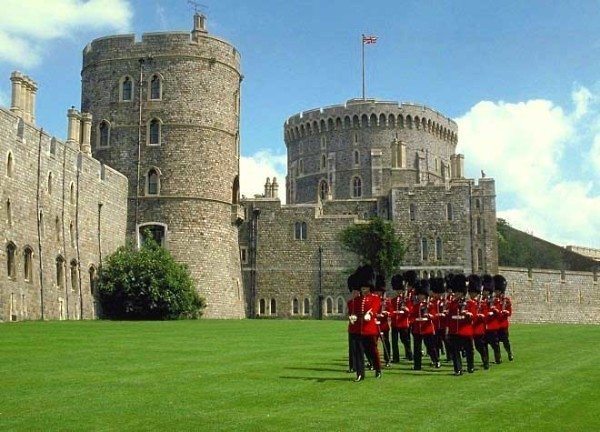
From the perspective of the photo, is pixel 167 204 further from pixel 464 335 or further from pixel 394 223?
pixel 464 335

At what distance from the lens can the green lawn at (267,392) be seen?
35.3ft

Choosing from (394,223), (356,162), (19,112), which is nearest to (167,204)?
(19,112)

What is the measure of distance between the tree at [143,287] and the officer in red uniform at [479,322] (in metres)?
29.0

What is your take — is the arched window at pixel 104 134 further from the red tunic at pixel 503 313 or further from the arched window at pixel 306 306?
the red tunic at pixel 503 313

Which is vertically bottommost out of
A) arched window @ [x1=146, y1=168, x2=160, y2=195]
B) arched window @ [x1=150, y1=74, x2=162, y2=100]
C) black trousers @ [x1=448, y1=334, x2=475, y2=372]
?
black trousers @ [x1=448, y1=334, x2=475, y2=372]

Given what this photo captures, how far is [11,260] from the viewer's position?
36.2 m

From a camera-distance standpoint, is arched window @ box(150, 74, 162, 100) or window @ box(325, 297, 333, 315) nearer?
arched window @ box(150, 74, 162, 100)

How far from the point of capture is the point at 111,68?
52.6 meters

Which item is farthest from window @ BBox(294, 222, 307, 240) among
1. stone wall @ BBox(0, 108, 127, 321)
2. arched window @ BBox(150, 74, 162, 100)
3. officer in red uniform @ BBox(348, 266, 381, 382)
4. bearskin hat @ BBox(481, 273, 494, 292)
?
officer in red uniform @ BBox(348, 266, 381, 382)

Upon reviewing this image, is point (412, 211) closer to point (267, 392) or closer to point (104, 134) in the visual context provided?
point (104, 134)

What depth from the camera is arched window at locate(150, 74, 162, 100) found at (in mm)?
51719

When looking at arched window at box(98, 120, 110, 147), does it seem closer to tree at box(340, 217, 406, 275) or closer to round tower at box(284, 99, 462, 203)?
tree at box(340, 217, 406, 275)

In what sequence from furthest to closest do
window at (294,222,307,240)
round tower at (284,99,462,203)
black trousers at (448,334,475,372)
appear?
1. round tower at (284,99,462,203)
2. window at (294,222,307,240)
3. black trousers at (448,334,475,372)

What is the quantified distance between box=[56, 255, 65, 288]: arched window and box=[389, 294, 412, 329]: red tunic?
81.2ft
